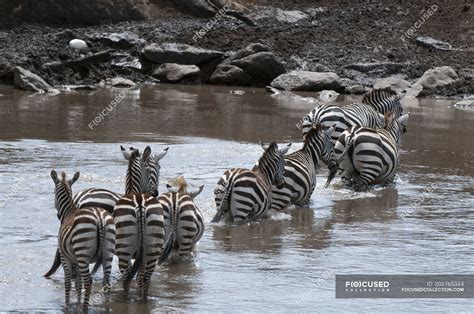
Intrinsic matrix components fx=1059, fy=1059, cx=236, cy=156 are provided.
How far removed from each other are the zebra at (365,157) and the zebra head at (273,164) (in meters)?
2.51

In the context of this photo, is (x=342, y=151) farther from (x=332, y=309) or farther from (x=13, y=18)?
(x=13, y=18)

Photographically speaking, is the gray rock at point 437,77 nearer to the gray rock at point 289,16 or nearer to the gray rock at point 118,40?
the gray rock at point 289,16

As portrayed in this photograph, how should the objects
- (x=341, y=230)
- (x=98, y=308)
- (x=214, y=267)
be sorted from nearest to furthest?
1. (x=98, y=308)
2. (x=214, y=267)
3. (x=341, y=230)

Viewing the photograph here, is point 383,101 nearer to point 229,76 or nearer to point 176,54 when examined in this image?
point 229,76

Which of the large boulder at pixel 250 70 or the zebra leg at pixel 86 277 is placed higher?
the large boulder at pixel 250 70

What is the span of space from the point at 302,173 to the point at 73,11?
20.6 meters

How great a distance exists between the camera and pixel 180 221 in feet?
36.6

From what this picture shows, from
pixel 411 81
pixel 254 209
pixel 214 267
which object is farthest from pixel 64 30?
pixel 214 267

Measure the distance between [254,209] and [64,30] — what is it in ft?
65.1

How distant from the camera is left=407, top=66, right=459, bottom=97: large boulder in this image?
98.1 ft

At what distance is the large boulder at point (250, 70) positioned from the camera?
30609 mm

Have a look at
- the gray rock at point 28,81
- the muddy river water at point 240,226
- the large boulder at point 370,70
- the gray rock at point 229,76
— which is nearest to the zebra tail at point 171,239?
the muddy river water at point 240,226

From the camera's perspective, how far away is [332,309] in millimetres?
10250

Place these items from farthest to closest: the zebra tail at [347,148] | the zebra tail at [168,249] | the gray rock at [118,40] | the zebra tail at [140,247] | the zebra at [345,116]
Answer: the gray rock at [118,40] < the zebra at [345,116] < the zebra tail at [347,148] < the zebra tail at [168,249] < the zebra tail at [140,247]
